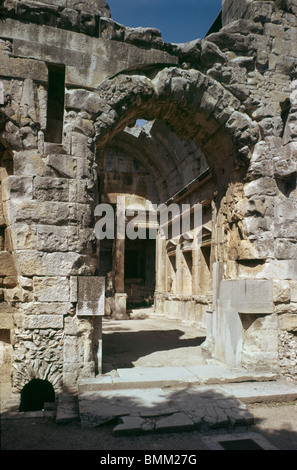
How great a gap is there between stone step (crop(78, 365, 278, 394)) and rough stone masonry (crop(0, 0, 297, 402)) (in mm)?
240

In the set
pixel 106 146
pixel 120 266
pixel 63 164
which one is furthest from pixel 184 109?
pixel 120 266

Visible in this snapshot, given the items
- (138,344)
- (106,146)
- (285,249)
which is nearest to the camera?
(285,249)

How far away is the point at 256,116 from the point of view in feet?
20.5

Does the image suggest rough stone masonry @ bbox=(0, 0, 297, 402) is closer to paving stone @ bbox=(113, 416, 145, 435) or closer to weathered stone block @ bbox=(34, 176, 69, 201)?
weathered stone block @ bbox=(34, 176, 69, 201)

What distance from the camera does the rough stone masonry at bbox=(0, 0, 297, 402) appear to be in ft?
16.4

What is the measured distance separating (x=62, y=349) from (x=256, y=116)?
4616 mm

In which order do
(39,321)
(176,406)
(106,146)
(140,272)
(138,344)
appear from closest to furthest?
1. (176,406)
2. (39,321)
3. (106,146)
4. (138,344)
5. (140,272)

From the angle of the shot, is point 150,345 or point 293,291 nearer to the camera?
point 293,291

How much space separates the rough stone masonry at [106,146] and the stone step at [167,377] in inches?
9.4

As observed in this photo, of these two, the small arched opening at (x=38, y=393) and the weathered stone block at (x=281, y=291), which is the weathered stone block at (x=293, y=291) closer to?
the weathered stone block at (x=281, y=291)

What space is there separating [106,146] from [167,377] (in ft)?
11.9

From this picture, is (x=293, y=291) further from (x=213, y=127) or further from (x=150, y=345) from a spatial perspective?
(x=150, y=345)

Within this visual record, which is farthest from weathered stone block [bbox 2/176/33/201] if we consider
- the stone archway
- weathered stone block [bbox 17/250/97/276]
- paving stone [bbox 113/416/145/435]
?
paving stone [bbox 113/416/145/435]

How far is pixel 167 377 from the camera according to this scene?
17.1ft
